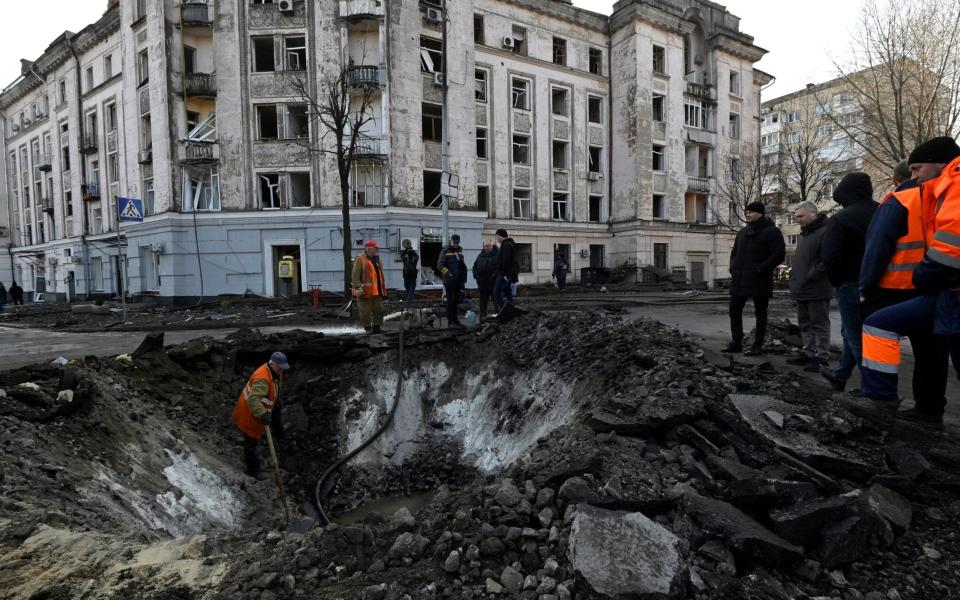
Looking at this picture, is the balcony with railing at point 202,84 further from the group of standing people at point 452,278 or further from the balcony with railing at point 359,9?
the group of standing people at point 452,278

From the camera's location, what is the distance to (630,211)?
2909cm

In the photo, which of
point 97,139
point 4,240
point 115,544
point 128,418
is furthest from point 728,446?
point 4,240

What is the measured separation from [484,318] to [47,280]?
39600mm

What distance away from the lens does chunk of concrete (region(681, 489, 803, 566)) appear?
258 cm

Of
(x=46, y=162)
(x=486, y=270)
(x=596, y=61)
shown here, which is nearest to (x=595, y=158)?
(x=596, y=61)

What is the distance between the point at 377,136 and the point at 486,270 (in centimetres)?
1450

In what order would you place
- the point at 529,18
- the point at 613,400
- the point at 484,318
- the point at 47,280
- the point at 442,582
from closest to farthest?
the point at 442,582 < the point at 613,400 < the point at 484,318 < the point at 529,18 < the point at 47,280

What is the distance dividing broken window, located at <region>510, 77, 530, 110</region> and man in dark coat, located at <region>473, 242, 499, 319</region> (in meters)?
19.6

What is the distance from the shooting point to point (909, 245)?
365 cm

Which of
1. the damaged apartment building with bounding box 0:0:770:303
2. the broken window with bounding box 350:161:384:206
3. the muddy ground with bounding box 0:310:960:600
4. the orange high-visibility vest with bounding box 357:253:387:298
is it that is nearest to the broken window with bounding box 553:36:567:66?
the damaged apartment building with bounding box 0:0:770:303

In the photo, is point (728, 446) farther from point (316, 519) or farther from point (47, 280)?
point (47, 280)

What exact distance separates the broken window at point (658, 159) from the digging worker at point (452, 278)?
2356 centimetres

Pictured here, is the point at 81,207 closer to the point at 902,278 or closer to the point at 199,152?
the point at 199,152

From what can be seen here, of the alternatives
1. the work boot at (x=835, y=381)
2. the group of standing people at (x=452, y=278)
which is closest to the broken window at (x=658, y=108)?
the group of standing people at (x=452, y=278)
